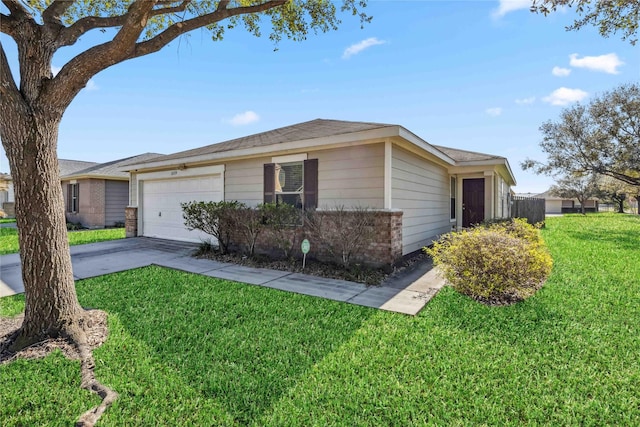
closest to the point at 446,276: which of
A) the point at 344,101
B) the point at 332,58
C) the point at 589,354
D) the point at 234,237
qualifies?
the point at 589,354

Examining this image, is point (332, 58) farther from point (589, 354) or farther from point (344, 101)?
point (589, 354)

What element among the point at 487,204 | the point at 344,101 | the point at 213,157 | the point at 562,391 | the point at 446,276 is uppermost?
the point at 344,101

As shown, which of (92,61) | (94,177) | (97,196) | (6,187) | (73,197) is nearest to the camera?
(92,61)

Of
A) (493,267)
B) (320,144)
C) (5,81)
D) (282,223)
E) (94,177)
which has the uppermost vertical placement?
(94,177)

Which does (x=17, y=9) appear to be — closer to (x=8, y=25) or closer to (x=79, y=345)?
(x=8, y=25)

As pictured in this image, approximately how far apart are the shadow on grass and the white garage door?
4049 mm

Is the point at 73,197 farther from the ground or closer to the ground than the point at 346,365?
farther from the ground

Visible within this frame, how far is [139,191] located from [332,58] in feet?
27.6

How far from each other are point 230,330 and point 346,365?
1.50 metres

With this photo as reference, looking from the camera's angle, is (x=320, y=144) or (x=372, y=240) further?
(x=320, y=144)

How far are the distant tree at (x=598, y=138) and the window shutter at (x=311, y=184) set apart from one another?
66.3ft

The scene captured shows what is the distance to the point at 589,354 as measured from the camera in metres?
3.05

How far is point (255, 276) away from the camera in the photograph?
6.14 m

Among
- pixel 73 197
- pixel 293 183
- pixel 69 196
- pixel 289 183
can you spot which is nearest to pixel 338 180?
pixel 293 183
